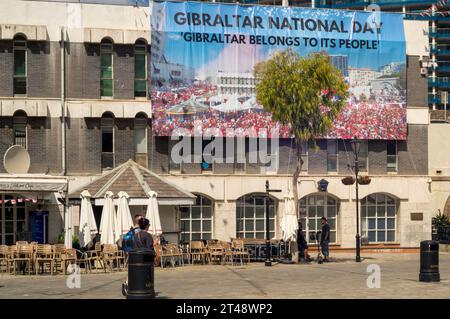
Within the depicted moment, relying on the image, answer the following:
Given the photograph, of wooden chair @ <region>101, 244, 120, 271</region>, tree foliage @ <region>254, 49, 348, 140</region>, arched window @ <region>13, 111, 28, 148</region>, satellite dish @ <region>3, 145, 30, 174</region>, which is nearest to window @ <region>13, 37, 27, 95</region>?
arched window @ <region>13, 111, 28, 148</region>

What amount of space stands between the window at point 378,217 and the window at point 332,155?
7.29 feet

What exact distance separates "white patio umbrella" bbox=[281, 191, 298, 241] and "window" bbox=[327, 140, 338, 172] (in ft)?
38.3

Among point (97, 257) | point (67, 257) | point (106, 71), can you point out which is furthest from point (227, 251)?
point (106, 71)

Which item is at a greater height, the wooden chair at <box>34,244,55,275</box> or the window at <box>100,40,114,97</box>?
the window at <box>100,40,114,97</box>

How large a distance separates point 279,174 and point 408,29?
9.60 meters

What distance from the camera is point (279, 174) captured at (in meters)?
47.6

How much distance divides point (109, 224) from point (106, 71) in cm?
1312

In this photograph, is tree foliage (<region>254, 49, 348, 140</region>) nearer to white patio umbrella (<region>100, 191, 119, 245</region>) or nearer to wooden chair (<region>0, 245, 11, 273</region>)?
white patio umbrella (<region>100, 191, 119, 245</region>)

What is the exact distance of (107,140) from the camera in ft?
150

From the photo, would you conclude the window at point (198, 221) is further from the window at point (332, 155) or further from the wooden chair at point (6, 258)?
the wooden chair at point (6, 258)

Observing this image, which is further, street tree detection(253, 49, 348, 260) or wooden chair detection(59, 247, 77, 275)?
street tree detection(253, 49, 348, 260)

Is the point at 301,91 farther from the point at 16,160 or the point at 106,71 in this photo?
the point at 16,160

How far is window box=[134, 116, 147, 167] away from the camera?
151 ft
